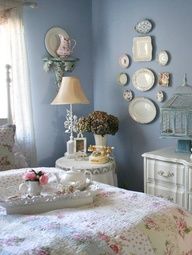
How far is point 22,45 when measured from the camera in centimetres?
297

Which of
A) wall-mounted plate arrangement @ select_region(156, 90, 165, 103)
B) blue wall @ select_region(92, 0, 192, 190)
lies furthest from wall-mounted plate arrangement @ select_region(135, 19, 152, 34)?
wall-mounted plate arrangement @ select_region(156, 90, 165, 103)

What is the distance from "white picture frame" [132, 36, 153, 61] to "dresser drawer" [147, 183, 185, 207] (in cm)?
117

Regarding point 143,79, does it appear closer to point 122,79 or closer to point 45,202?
point 122,79

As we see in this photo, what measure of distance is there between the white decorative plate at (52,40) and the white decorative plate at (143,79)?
813 mm

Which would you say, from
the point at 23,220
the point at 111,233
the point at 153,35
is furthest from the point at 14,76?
the point at 111,233

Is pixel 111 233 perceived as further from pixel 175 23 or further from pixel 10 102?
pixel 175 23

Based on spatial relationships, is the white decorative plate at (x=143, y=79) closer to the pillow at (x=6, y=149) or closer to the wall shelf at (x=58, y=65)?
the wall shelf at (x=58, y=65)

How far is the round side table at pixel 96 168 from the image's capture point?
283cm

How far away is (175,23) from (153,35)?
0.23 m

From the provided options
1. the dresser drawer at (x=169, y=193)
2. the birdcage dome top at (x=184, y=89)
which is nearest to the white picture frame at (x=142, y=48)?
the birdcage dome top at (x=184, y=89)

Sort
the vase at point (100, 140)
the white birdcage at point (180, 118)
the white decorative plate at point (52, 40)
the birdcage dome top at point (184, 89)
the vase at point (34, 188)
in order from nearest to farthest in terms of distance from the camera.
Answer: the vase at point (34, 188) < the white birdcage at point (180, 118) < the birdcage dome top at point (184, 89) < the vase at point (100, 140) < the white decorative plate at point (52, 40)

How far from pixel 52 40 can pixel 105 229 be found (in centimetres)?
232

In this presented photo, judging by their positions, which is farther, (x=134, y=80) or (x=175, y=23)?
(x=134, y=80)

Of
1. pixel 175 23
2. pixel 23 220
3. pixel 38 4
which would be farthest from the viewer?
pixel 38 4
